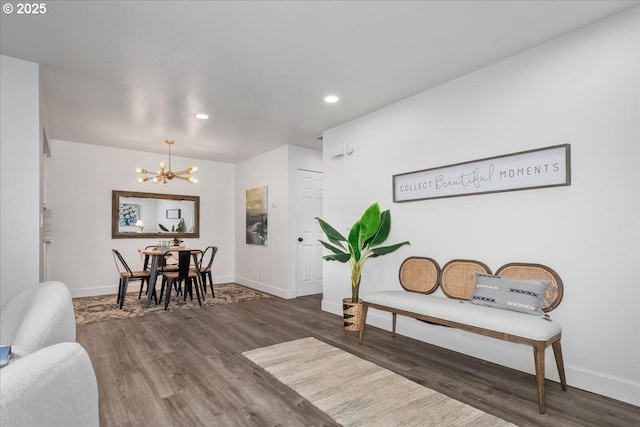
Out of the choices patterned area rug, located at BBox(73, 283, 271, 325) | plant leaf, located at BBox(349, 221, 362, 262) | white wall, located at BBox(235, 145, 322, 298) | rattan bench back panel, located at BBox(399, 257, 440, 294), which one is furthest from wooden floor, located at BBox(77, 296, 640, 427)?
white wall, located at BBox(235, 145, 322, 298)

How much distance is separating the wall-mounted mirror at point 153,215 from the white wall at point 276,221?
3.63ft

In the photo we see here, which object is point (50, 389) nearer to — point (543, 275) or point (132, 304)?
point (543, 275)

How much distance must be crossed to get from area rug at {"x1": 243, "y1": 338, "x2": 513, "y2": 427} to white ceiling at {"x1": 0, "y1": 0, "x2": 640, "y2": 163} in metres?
2.65

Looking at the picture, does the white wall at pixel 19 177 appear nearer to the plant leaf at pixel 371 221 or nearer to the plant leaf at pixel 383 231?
the plant leaf at pixel 371 221

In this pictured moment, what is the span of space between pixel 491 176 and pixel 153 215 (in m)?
5.97

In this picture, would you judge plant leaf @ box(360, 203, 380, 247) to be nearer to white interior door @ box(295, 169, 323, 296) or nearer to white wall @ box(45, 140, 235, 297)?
white interior door @ box(295, 169, 323, 296)

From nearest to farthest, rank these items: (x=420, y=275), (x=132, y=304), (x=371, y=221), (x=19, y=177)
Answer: (x=19, y=177), (x=420, y=275), (x=371, y=221), (x=132, y=304)

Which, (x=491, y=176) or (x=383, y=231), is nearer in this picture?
(x=491, y=176)

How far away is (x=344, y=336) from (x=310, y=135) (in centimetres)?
308

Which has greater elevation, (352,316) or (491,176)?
(491,176)

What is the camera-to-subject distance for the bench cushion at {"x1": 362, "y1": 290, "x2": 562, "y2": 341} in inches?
91.2

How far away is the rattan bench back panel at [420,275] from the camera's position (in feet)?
11.5

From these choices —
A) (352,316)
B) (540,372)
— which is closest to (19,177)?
(352,316)

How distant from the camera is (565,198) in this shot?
2.67 meters
